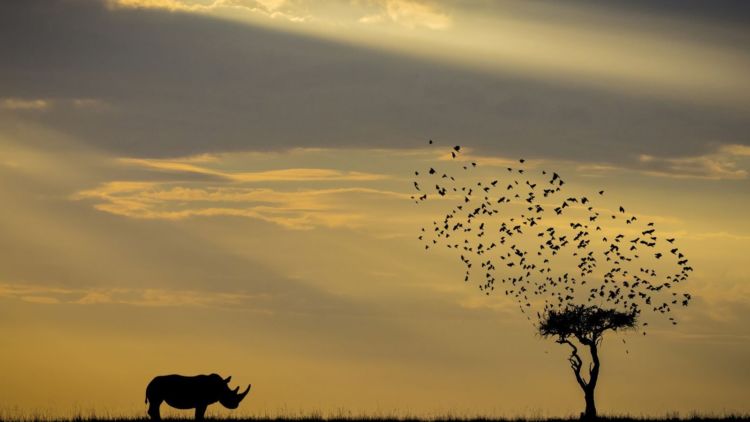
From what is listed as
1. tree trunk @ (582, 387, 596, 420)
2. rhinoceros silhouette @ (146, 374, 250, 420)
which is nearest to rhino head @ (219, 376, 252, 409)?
rhinoceros silhouette @ (146, 374, 250, 420)

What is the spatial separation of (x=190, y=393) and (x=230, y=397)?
2070mm

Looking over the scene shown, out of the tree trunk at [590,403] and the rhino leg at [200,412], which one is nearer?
the rhino leg at [200,412]

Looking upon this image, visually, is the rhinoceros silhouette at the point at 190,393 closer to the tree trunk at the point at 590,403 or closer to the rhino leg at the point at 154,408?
the rhino leg at the point at 154,408

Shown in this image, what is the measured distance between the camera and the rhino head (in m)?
51.1

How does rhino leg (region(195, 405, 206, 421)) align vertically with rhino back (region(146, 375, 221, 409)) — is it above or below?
below

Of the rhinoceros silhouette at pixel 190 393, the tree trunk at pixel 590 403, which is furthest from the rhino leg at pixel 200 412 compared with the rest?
the tree trunk at pixel 590 403

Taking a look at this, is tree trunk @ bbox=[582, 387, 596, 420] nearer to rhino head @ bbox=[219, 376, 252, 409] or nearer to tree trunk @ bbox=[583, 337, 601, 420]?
tree trunk @ bbox=[583, 337, 601, 420]

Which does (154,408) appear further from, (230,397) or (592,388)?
(592,388)

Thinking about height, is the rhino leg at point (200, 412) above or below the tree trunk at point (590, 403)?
below

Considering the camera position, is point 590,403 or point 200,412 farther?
point 590,403

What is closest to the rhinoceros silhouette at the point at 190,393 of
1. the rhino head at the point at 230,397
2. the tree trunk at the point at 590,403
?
the rhino head at the point at 230,397

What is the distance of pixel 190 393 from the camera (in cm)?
4981

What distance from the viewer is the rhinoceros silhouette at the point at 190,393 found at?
49375 mm

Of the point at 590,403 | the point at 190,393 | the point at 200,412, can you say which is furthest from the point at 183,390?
the point at 590,403
